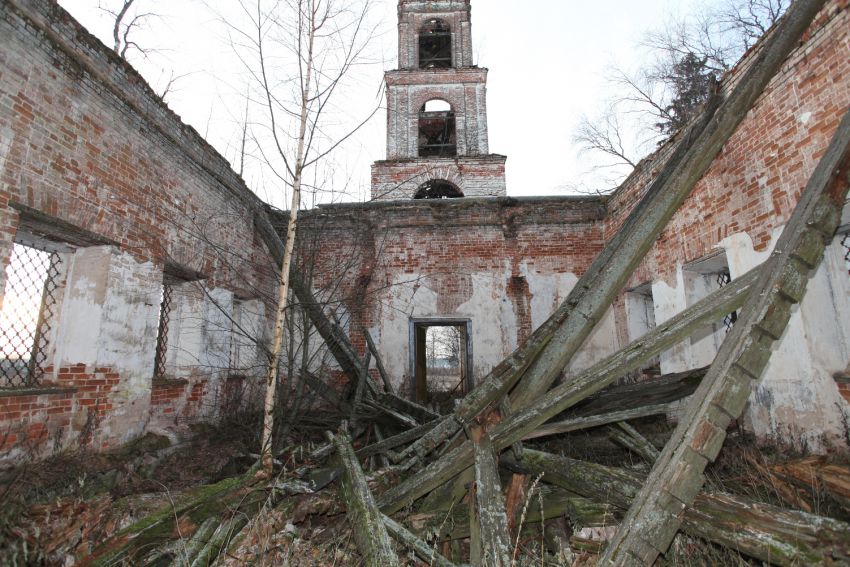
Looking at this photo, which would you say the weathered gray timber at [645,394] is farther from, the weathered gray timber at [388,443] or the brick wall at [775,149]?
the weathered gray timber at [388,443]

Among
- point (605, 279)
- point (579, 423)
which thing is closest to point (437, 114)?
point (605, 279)


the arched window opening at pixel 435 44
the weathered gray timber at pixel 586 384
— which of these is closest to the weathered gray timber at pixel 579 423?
the weathered gray timber at pixel 586 384

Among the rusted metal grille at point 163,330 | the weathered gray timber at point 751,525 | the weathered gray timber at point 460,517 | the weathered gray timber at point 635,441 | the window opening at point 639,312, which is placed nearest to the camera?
the weathered gray timber at point 751,525

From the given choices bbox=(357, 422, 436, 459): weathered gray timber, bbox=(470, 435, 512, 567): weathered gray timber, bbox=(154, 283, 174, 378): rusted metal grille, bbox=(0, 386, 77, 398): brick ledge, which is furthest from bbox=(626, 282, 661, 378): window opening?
bbox=(0, 386, 77, 398): brick ledge

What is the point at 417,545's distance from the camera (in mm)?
2537

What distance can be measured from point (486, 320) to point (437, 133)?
28.6 ft

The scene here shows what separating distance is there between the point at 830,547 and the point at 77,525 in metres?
4.23

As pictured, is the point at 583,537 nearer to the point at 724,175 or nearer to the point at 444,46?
the point at 724,175

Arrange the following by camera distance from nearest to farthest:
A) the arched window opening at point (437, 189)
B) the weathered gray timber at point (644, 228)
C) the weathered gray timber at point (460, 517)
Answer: the weathered gray timber at point (460, 517) < the weathered gray timber at point (644, 228) < the arched window opening at point (437, 189)

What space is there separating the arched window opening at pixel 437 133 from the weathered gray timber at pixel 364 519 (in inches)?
474

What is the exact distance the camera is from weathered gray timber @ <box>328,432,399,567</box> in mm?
2322

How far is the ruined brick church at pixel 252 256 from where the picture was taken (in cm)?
377

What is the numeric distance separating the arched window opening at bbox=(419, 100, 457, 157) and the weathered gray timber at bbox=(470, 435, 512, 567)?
12149 millimetres

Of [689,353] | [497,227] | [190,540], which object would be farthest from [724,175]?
[190,540]
